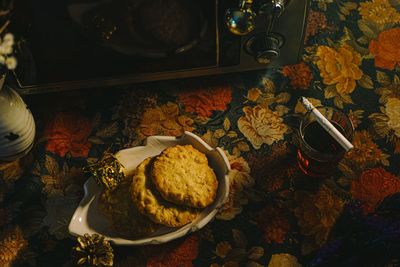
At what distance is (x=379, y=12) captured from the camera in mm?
1012

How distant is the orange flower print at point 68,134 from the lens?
0.89 meters

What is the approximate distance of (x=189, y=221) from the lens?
2.47ft

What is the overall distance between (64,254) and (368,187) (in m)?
0.58

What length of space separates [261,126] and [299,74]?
0.50ft

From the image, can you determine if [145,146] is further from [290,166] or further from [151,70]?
[290,166]

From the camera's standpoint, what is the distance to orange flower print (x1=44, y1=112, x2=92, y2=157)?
0.89 metres

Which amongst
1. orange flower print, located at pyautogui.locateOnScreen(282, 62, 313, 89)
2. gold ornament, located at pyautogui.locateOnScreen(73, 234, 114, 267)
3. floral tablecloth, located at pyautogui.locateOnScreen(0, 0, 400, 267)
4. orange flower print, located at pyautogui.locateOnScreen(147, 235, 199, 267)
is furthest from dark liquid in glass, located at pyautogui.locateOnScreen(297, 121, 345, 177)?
gold ornament, located at pyautogui.locateOnScreen(73, 234, 114, 267)

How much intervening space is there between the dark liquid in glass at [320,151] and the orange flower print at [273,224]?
0.35ft

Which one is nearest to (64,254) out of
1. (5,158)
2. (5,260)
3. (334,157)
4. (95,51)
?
(5,260)

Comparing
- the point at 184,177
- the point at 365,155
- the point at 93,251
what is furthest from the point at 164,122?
the point at 365,155

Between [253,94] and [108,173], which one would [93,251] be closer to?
[108,173]

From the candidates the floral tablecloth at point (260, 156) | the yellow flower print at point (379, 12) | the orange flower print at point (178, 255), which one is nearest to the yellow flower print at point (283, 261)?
the floral tablecloth at point (260, 156)

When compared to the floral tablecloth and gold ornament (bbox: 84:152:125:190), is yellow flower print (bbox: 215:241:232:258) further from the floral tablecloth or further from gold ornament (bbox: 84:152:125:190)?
gold ornament (bbox: 84:152:125:190)

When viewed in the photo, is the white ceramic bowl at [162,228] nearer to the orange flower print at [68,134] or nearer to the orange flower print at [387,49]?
the orange flower print at [68,134]
